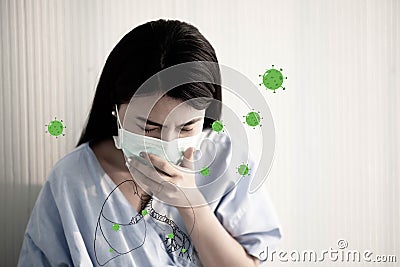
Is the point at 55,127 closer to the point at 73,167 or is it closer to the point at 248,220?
the point at 73,167

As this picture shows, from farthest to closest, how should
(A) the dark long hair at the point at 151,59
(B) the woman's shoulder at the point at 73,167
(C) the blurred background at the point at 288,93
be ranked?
(C) the blurred background at the point at 288,93
(B) the woman's shoulder at the point at 73,167
(A) the dark long hair at the point at 151,59

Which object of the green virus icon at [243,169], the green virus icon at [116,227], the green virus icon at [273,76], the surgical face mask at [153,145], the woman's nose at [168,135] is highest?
the green virus icon at [273,76]

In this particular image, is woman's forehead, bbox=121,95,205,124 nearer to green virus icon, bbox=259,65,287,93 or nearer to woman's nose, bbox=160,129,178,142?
woman's nose, bbox=160,129,178,142

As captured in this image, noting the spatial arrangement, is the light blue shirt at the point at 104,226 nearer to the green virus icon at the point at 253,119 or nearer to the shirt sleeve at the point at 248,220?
the shirt sleeve at the point at 248,220

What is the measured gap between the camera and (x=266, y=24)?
1475 mm

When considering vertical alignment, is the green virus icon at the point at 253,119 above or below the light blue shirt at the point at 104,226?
above

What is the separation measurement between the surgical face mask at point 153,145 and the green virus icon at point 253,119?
0.91 ft

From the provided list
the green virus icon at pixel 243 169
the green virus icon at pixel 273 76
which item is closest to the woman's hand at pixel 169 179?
the green virus icon at pixel 243 169

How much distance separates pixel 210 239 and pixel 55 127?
42 centimetres

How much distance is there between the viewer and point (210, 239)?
1188 mm

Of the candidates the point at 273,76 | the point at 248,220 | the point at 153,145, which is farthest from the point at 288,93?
the point at 153,145

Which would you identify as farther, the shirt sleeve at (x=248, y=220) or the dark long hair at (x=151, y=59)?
the shirt sleeve at (x=248, y=220)

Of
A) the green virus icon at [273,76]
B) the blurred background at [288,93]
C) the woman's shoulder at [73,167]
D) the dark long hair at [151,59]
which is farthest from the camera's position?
the green virus icon at [273,76]

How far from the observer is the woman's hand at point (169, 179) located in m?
1.15
